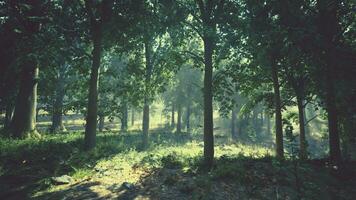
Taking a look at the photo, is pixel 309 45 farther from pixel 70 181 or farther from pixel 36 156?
pixel 36 156

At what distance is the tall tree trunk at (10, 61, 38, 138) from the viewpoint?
52.1ft

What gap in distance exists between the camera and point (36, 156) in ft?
40.2

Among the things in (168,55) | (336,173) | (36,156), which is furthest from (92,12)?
(336,173)

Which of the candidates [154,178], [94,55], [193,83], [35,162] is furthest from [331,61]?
[35,162]

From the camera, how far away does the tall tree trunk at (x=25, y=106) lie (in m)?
15.9

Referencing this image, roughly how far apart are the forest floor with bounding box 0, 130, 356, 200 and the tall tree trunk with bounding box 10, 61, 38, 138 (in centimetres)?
235

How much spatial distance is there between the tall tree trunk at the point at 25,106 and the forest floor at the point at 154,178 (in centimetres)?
235

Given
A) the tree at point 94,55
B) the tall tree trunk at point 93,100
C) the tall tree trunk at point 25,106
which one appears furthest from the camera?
the tall tree trunk at point 25,106

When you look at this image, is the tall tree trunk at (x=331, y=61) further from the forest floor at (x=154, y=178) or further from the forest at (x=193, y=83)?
the forest floor at (x=154, y=178)

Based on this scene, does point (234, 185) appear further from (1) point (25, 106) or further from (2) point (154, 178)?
(1) point (25, 106)

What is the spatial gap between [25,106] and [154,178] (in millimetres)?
10499

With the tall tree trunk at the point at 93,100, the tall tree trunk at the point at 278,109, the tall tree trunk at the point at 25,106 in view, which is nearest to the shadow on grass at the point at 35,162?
the tall tree trunk at the point at 93,100

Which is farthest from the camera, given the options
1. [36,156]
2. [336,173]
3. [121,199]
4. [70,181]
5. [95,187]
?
[36,156]

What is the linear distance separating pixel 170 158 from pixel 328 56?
8.85 metres
